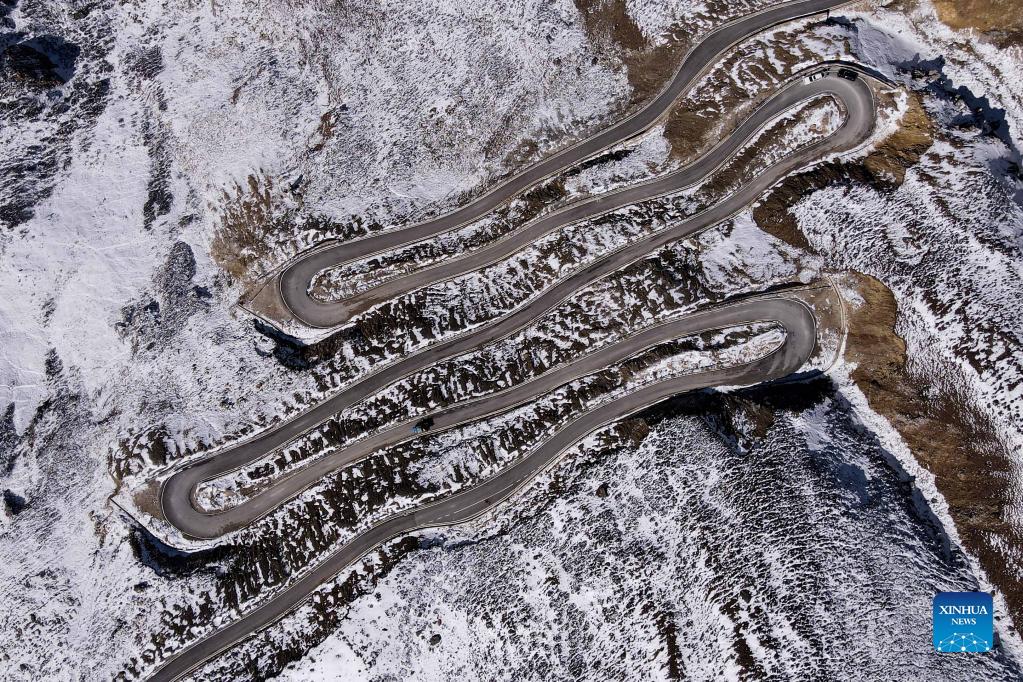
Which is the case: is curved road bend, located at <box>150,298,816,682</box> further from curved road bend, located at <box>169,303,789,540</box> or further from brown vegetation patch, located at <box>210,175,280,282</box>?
brown vegetation patch, located at <box>210,175,280,282</box>

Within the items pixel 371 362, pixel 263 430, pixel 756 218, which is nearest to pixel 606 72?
pixel 756 218

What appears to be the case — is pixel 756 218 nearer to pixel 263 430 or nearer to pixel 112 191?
pixel 263 430

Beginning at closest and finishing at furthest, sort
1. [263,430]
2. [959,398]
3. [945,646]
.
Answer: [945,646]
[959,398]
[263,430]

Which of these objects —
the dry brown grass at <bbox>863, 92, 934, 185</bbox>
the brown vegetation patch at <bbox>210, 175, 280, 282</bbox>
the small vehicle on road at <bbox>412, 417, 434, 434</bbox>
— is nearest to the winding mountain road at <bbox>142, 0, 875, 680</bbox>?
the small vehicle on road at <bbox>412, 417, 434, 434</bbox>

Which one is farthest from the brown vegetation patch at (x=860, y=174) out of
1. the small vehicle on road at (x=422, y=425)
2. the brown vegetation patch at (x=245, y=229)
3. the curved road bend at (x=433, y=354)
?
the brown vegetation patch at (x=245, y=229)

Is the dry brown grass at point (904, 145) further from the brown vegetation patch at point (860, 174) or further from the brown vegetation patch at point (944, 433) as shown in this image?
the brown vegetation patch at point (944, 433)
